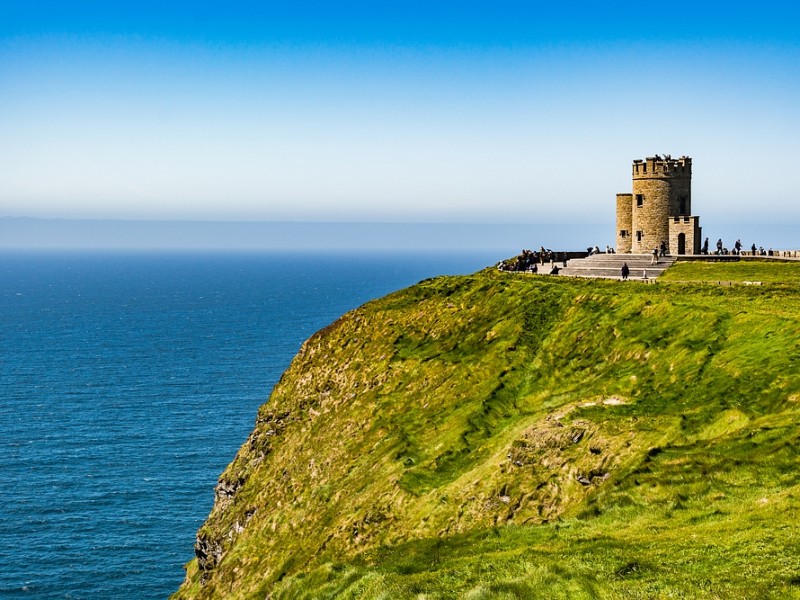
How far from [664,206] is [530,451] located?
172ft

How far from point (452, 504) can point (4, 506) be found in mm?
54779

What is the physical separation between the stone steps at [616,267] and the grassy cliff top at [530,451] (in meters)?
3.79

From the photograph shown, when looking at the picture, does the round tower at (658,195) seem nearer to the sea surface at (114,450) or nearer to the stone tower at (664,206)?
the stone tower at (664,206)

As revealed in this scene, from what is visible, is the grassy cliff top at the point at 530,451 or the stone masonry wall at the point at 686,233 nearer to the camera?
the grassy cliff top at the point at 530,451

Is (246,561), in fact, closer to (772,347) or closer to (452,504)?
(452,504)

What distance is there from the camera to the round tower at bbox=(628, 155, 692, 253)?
245 ft

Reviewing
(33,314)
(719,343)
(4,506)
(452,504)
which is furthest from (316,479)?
(33,314)

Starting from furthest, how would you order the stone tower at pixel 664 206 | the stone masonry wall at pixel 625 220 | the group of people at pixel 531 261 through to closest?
the stone masonry wall at pixel 625 220 < the stone tower at pixel 664 206 < the group of people at pixel 531 261

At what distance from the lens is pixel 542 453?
28.7 meters

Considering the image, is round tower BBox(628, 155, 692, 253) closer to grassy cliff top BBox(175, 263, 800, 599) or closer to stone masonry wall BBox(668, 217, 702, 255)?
stone masonry wall BBox(668, 217, 702, 255)

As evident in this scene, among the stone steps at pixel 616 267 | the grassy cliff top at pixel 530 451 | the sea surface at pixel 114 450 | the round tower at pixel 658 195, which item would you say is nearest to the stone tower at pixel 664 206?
the round tower at pixel 658 195

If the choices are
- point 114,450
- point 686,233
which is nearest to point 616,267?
point 686,233

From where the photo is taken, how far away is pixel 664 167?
74.2m

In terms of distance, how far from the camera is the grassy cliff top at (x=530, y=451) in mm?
18672
